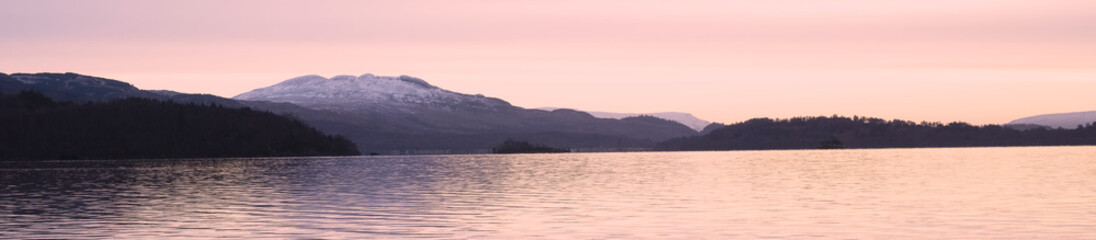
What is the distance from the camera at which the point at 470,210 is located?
52.7 metres

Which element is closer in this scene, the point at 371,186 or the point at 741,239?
the point at 741,239

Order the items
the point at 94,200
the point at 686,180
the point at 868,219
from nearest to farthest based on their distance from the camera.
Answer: the point at 868,219 < the point at 94,200 < the point at 686,180

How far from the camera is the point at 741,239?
125ft

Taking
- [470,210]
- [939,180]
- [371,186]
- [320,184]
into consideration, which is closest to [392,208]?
[470,210]

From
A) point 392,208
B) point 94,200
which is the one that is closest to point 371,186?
point 94,200

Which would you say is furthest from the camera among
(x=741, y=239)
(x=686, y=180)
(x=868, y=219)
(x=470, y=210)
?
(x=686, y=180)

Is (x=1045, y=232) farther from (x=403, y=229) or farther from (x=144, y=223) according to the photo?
(x=144, y=223)

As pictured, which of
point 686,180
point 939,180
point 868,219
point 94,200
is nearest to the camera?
point 868,219

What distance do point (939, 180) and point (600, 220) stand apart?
134ft

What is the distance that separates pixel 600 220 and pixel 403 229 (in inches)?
302

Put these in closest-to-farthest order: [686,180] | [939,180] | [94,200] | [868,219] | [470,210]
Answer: [868,219], [470,210], [94,200], [939,180], [686,180]

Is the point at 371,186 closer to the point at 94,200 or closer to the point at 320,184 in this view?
the point at 320,184

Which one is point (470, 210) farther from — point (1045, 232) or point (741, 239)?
point (1045, 232)

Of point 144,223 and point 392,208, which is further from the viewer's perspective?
point 392,208
